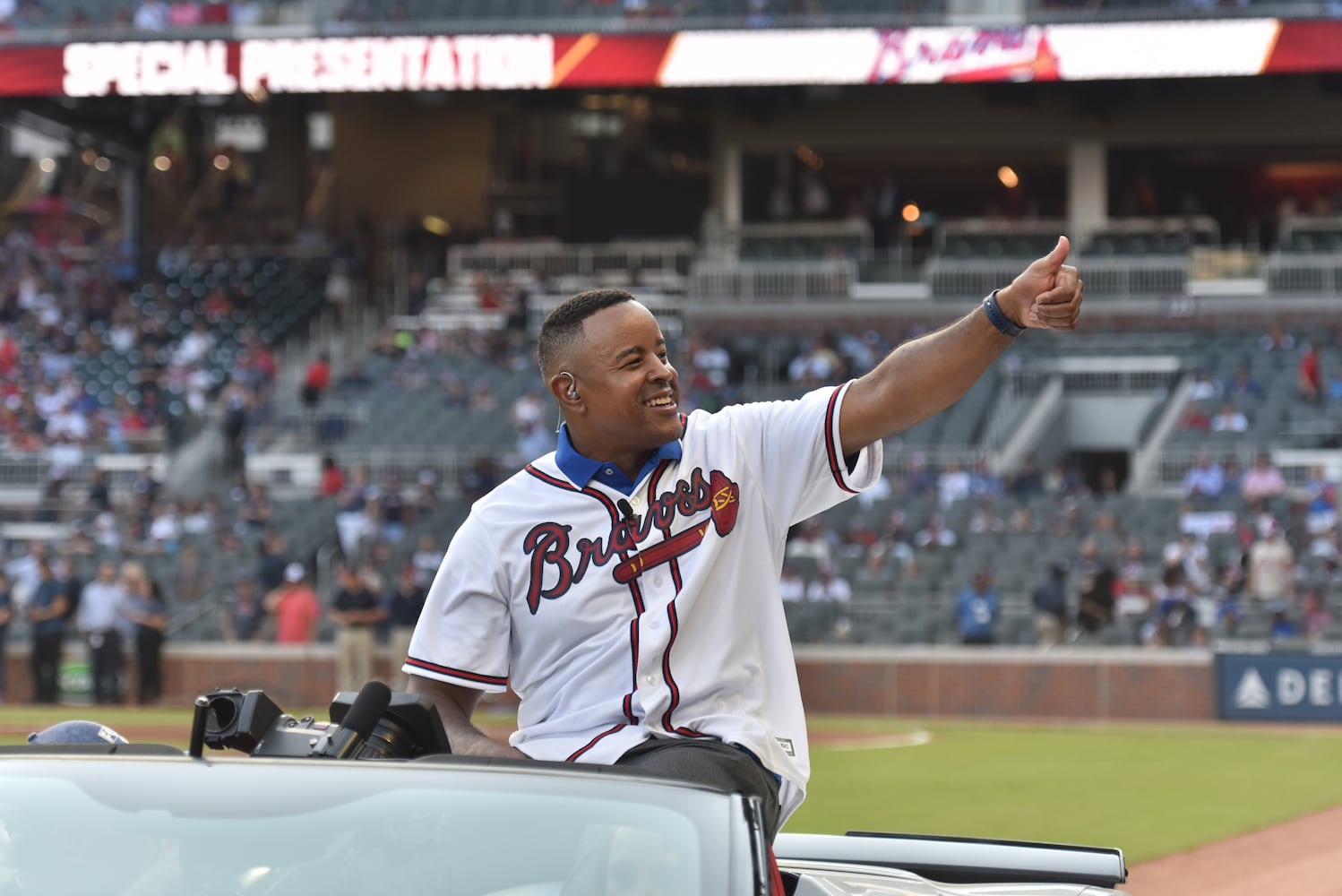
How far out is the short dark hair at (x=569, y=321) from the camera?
13.1 feet

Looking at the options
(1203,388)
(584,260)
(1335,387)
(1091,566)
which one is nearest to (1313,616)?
(1091,566)

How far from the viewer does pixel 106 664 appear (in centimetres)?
2095

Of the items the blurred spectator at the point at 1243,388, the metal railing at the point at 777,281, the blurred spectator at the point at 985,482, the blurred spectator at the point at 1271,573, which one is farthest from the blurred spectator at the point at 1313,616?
the metal railing at the point at 777,281

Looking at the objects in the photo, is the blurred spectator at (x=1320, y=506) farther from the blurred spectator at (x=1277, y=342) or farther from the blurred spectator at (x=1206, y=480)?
the blurred spectator at (x=1277, y=342)

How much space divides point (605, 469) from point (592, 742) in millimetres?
534

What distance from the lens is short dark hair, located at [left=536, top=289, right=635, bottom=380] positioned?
3.98 metres

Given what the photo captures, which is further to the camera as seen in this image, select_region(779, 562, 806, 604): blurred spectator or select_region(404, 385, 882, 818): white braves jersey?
select_region(779, 562, 806, 604): blurred spectator

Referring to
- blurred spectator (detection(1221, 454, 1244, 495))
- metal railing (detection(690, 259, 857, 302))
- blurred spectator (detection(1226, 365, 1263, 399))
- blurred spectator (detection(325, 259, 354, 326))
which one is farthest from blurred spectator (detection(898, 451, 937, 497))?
blurred spectator (detection(325, 259, 354, 326))

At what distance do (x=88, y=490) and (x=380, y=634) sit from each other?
7.57 m

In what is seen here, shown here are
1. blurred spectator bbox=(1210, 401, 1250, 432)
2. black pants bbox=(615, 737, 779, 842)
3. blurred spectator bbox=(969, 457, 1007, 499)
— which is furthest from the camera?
blurred spectator bbox=(1210, 401, 1250, 432)

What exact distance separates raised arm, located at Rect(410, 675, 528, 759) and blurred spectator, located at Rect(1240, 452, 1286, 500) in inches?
758

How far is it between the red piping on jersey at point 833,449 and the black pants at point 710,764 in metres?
0.56

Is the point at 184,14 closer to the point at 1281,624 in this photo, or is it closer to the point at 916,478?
the point at 916,478

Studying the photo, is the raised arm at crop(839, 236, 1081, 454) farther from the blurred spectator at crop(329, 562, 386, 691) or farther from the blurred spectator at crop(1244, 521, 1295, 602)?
the blurred spectator at crop(1244, 521, 1295, 602)
